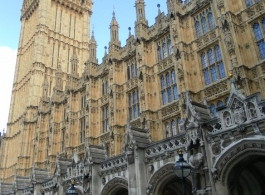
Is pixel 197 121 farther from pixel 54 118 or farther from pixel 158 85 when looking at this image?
pixel 54 118

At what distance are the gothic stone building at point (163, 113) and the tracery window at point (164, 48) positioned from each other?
0.35 feet

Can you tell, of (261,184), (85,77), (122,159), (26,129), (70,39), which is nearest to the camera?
(261,184)

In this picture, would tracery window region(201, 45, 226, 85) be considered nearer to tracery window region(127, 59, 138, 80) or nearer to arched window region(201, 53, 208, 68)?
arched window region(201, 53, 208, 68)

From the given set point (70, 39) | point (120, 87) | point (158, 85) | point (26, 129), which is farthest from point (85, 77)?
point (70, 39)

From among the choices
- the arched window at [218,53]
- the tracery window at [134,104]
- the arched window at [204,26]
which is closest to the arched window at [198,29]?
the arched window at [204,26]

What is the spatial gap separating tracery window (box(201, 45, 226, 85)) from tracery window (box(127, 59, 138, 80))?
8348 millimetres

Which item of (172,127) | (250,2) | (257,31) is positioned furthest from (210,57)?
(172,127)

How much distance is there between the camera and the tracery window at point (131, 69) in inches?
1224

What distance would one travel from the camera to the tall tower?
4781 centimetres

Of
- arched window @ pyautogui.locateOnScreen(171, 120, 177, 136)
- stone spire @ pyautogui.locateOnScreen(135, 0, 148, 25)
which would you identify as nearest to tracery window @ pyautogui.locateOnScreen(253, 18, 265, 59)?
arched window @ pyautogui.locateOnScreen(171, 120, 177, 136)

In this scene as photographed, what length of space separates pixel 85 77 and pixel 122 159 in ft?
63.7

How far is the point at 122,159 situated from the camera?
64.5 ft

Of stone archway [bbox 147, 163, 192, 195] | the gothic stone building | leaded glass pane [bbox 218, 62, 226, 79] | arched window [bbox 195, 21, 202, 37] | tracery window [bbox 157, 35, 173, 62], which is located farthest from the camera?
tracery window [bbox 157, 35, 173, 62]

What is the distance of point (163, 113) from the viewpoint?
26.1m
